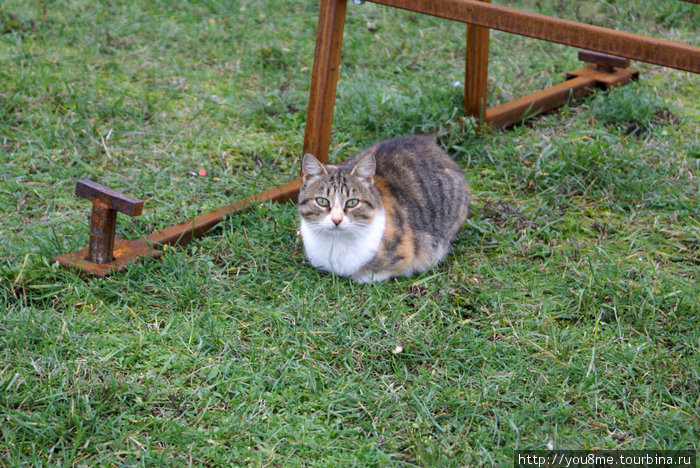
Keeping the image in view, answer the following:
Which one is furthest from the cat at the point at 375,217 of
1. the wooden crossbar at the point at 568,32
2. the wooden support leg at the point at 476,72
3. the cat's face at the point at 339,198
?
the wooden support leg at the point at 476,72

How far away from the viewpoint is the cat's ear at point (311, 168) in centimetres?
329

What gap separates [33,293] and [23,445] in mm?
933

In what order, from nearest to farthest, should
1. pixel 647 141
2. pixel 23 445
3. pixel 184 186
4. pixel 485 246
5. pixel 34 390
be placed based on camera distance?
pixel 23 445, pixel 34 390, pixel 485 246, pixel 184 186, pixel 647 141

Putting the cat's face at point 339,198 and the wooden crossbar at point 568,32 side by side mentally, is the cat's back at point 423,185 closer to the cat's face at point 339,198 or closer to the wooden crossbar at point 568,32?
the cat's face at point 339,198

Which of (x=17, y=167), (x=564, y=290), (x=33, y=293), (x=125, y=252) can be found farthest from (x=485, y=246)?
(x=17, y=167)

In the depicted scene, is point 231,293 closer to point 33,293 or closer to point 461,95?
point 33,293

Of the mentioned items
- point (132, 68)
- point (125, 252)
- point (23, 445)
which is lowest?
point (23, 445)

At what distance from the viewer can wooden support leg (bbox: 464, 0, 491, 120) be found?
443cm

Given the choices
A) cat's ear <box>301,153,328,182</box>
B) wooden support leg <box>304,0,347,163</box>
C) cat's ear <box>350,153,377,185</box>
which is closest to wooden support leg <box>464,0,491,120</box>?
wooden support leg <box>304,0,347,163</box>

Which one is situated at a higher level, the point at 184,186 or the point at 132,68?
the point at 132,68

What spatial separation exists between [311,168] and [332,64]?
29.6 inches

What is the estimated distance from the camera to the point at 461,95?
4879 millimetres

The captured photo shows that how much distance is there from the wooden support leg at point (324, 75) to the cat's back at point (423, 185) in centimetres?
31

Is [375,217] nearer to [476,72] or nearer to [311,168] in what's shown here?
[311,168]
